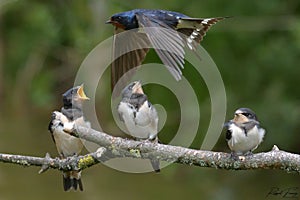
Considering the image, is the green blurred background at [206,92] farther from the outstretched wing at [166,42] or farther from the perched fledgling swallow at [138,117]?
the perched fledgling swallow at [138,117]

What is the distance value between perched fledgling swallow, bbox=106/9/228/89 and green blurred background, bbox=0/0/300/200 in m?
3.83

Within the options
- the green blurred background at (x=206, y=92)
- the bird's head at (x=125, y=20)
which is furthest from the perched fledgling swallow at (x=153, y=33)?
the green blurred background at (x=206, y=92)

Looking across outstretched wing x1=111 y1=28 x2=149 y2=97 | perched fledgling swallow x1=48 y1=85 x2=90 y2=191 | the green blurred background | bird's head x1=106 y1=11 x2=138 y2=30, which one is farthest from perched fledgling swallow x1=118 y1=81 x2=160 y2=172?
the green blurred background

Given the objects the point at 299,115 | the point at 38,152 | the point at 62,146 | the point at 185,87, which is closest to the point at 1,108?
the point at 38,152

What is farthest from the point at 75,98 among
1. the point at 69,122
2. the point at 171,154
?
the point at 171,154

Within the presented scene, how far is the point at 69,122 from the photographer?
353 cm

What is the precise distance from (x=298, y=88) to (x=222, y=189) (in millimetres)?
1476

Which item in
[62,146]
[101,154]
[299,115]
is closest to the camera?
[101,154]

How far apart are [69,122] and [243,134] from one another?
32.1 inches

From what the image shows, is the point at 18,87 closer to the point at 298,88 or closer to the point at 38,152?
the point at 38,152

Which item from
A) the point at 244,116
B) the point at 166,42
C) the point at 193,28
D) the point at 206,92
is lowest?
the point at 244,116

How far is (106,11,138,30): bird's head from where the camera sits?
446 cm

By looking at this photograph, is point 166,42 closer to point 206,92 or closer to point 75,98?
point 75,98

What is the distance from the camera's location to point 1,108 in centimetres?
1348
